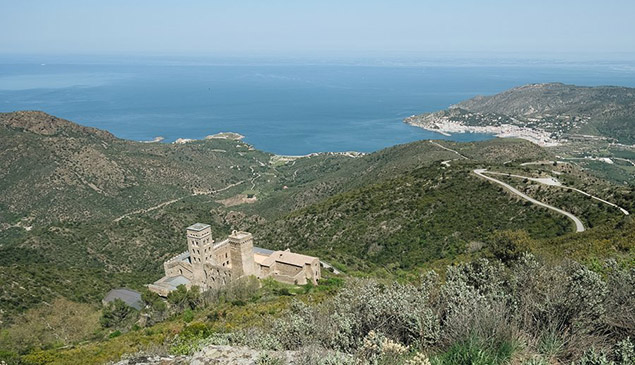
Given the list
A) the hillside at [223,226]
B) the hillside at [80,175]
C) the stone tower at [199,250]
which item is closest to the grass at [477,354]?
the hillside at [223,226]

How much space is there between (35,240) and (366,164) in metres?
63.2

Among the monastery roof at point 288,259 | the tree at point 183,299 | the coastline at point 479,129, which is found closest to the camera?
the tree at point 183,299

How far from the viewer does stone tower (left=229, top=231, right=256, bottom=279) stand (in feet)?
100

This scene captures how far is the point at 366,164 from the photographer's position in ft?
290

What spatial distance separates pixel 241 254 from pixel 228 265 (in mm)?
2704

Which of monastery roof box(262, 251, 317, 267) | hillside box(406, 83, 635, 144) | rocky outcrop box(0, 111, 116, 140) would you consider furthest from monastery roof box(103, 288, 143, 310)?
hillside box(406, 83, 635, 144)

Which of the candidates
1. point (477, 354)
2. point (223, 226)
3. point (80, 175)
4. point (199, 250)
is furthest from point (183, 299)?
point (80, 175)

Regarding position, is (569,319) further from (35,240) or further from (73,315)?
(35,240)

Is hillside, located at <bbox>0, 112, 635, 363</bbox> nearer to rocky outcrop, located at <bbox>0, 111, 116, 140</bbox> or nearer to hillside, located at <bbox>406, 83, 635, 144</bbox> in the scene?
rocky outcrop, located at <bbox>0, 111, 116, 140</bbox>

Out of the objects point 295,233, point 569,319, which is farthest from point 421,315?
point 295,233

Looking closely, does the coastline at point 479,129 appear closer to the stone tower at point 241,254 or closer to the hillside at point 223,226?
the hillside at point 223,226

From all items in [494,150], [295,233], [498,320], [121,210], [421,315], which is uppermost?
[498,320]

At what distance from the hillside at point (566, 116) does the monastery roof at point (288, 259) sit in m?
138

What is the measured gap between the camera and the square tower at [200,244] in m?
31.1
